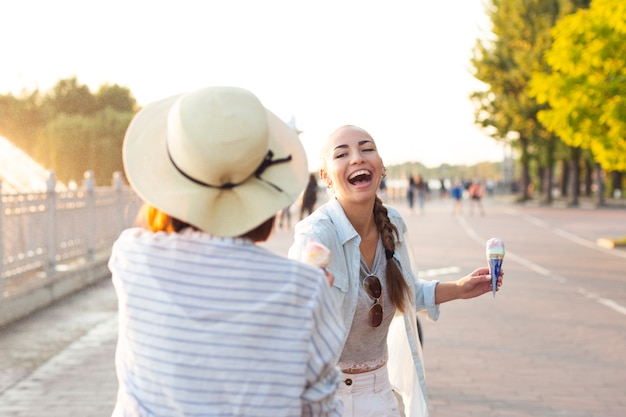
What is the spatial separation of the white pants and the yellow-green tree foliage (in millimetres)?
17361

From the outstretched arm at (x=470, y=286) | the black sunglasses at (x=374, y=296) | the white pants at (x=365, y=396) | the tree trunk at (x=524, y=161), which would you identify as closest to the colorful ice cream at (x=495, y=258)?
the outstretched arm at (x=470, y=286)

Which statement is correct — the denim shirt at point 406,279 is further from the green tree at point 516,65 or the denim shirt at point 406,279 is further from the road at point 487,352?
the green tree at point 516,65

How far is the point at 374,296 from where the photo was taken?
343 centimetres

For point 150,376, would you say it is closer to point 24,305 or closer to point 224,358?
point 224,358

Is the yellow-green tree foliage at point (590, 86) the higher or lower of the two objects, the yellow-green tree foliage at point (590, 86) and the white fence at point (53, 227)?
the higher

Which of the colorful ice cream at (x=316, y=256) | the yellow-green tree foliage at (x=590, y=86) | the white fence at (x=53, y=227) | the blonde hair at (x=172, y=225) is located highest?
the yellow-green tree foliage at (x=590, y=86)

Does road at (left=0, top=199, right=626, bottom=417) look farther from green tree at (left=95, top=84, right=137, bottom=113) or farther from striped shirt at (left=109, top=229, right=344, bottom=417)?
green tree at (left=95, top=84, right=137, bottom=113)

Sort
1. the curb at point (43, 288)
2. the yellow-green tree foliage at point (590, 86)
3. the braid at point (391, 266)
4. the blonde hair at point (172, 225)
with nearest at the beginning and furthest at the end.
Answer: the blonde hair at point (172, 225) → the braid at point (391, 266) → the curb at point (43, 288) → the yellow-green tree foliage at point (590, 86)

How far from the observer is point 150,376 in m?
2.18

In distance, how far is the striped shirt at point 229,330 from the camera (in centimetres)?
210

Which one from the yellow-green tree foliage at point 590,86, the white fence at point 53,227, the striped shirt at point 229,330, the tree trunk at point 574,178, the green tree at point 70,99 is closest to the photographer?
the striped shirt at point 229,330

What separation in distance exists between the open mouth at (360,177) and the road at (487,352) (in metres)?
2.92

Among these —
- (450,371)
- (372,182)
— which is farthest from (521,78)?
(372,182)

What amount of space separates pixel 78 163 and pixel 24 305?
6226 centimetres
